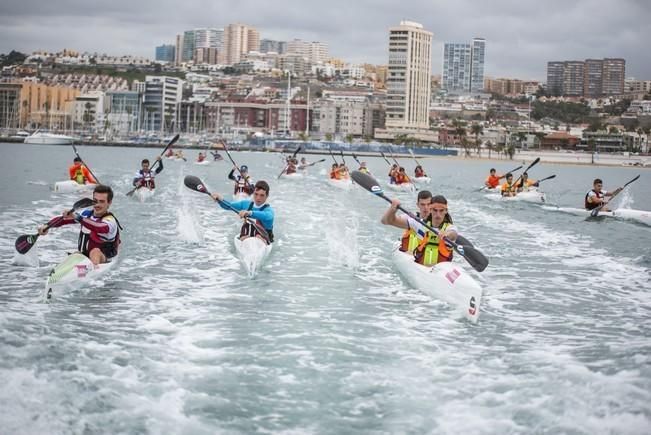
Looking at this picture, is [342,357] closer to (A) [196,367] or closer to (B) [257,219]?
(A) [196,367]

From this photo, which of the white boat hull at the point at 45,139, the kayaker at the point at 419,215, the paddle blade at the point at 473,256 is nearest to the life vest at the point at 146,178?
the kayaker at the point at 419,215

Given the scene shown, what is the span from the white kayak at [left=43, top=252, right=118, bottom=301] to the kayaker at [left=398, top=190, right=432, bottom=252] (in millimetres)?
5020

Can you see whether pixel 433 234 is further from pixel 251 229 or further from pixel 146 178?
pixel 146 178

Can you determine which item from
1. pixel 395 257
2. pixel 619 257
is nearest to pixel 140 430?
pixel 395 257

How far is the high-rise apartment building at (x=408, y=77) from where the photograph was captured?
180125 millimetres

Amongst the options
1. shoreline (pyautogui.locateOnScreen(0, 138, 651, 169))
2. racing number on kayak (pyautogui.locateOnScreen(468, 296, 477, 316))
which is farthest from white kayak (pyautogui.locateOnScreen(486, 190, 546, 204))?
shoreline (pyautogui.locateOnScreen(0, 138, 651, 169))

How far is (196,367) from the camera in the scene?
7.55 meters

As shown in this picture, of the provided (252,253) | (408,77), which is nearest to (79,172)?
(252,253)

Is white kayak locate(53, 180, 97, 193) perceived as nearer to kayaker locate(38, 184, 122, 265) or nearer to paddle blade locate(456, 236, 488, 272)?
kayaker locate(38, 184, 122, 265)

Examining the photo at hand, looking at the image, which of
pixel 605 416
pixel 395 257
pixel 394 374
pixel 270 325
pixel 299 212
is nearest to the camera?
pixel 605 416

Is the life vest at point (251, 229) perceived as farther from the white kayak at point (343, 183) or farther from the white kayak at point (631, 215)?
the white kayak at point (343, 183)

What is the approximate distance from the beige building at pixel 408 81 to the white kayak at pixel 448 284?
6488 inches

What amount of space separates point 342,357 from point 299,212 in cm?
1549

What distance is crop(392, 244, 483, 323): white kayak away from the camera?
31.8 ft
